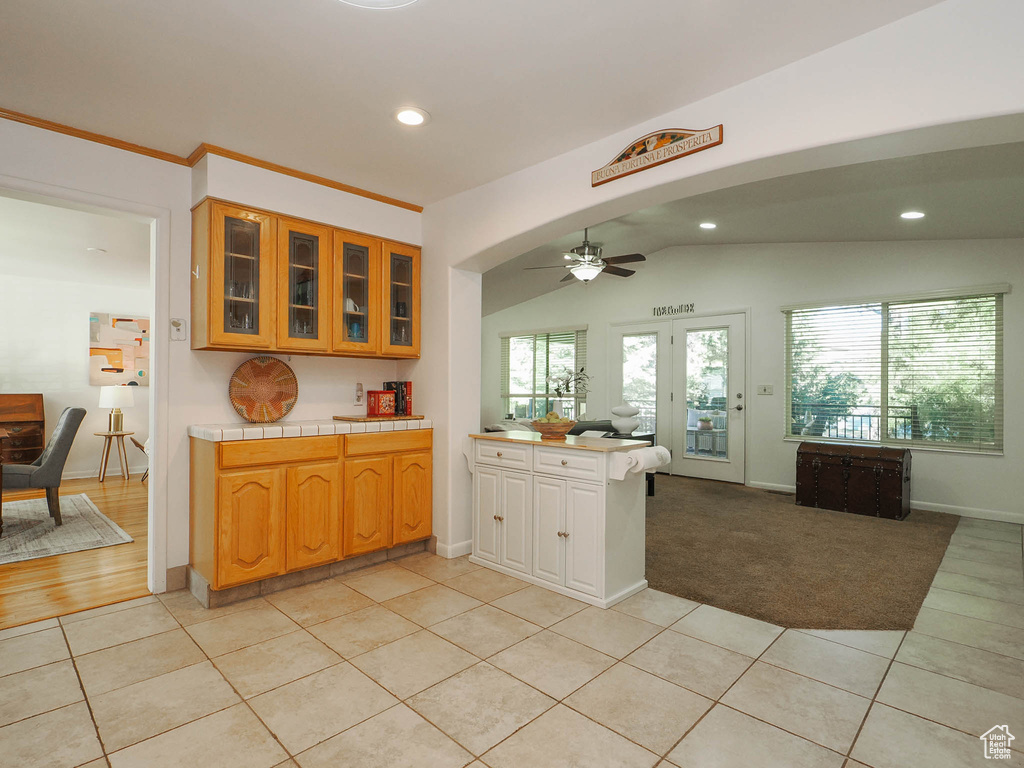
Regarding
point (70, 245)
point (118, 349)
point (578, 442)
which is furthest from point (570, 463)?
point (118, 349)

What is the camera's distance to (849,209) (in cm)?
460

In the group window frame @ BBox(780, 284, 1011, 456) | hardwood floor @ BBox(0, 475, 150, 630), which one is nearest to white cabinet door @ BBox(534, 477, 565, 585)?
hardwood floor @ BBox(0, 475, 150, 630)

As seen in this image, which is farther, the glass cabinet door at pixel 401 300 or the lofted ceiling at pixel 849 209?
the glass cabinet door at pixel 401 300

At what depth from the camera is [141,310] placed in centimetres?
753

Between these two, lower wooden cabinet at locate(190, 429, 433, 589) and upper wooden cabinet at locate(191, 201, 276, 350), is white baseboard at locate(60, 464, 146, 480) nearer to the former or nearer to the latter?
lower wooden cabinet at locate(190, 429, 433, 589)

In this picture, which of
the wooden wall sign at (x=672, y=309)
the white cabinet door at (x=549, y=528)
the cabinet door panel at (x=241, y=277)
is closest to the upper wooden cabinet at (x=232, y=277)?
the cabinet door panel at (x=241, y=277)

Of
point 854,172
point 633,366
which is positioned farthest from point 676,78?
point 633,366

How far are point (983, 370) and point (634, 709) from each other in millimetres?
5227

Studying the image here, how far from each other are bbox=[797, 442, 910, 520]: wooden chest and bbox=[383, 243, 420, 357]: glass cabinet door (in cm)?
420

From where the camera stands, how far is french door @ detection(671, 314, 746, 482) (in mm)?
6859

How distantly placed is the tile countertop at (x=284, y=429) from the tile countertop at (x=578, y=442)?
2.03 feet

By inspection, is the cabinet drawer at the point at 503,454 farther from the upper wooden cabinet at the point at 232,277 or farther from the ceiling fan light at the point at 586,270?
the ceiling fan light at the point at 586,270

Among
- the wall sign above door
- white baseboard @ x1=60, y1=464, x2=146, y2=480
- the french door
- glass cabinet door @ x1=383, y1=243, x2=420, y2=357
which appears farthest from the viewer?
white baseboard @ x1=60, y1=464, x2=146, y2=480

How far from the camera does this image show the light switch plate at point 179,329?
3.27m
